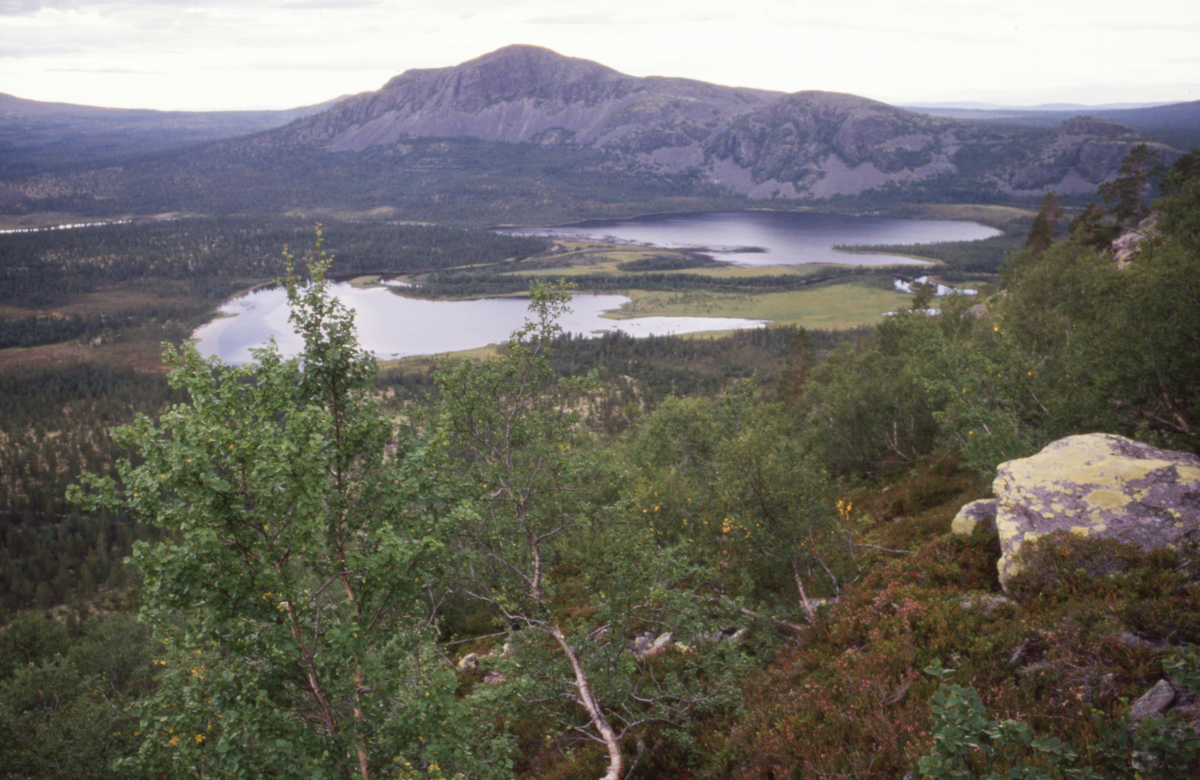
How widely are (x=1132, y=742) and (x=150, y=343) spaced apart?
745 feet

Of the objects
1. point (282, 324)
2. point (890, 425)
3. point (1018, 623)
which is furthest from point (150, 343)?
point (1018, 623)

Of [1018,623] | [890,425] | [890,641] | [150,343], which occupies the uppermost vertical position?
[1018,623]

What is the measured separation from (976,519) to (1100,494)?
9.55 feet

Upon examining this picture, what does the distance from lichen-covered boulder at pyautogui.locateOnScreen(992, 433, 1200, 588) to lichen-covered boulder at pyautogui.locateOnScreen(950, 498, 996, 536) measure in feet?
3.81

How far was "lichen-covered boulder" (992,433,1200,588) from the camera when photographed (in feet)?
38.7

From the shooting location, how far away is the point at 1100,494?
41.8 feet

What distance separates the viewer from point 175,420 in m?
8.38

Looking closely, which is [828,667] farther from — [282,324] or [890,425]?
[282,324]

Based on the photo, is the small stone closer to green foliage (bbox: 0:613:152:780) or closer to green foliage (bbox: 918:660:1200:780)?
green foliage (bbox: 918:660:1200:780)

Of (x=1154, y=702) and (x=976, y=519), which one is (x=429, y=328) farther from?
(x=1154, y=702)

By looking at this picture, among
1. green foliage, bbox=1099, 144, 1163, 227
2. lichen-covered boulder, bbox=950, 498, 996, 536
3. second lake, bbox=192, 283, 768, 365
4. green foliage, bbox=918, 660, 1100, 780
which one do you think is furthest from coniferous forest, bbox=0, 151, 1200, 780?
second lake, bbox=192, 283, 768, 365

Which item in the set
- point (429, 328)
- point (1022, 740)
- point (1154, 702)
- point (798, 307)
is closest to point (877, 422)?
point (1154, 702)

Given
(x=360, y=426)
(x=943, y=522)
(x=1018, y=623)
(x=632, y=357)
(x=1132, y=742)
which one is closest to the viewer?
(x=1132, y=742)

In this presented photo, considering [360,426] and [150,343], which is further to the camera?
[150,343]
